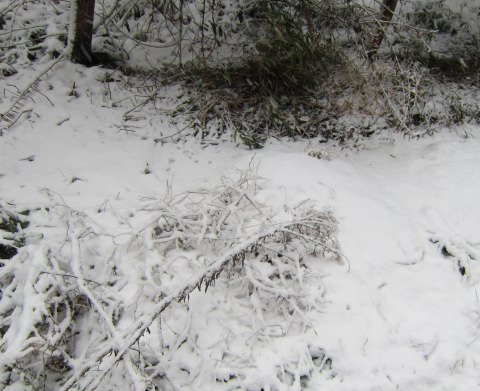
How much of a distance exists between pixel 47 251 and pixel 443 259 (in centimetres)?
313

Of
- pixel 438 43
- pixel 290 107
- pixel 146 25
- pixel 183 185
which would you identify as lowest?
pixel 183 185

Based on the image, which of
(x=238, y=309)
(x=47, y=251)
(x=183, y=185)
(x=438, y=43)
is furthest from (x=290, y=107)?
(x=47, y=251)

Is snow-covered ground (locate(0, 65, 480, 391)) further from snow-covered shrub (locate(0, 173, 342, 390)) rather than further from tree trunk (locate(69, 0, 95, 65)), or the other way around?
tree trunk (locate(69, 0, 95, 65))

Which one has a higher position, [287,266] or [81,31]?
[81,31]

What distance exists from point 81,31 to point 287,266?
13.6 ft

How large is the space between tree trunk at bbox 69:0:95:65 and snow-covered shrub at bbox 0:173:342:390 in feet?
9.42

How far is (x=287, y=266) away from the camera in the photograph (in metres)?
3.05

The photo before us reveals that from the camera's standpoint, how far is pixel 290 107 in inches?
199

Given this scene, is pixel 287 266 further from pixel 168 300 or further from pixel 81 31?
pixel 81 31

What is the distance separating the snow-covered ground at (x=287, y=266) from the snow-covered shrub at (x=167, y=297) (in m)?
0.02

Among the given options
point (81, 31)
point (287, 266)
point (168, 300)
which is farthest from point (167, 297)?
point (81, 31)

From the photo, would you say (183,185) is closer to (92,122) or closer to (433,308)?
(92,122)

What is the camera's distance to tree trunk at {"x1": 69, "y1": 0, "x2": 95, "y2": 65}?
193 inches

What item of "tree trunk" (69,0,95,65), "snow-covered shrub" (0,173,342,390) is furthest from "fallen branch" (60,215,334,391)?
"tree trunk" (69,0,95,65)
